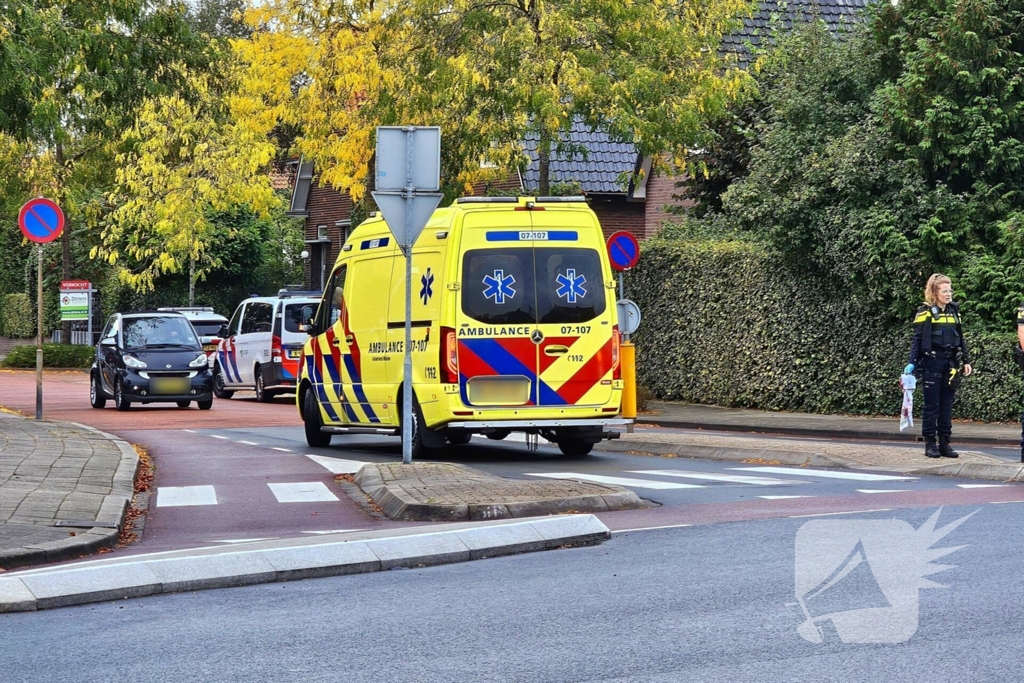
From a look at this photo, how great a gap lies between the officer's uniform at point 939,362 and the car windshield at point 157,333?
1570cm

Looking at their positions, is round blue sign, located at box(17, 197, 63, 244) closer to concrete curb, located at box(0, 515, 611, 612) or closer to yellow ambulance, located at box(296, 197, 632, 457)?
yellow ambulance, located at box(296, 197, 632, 457)

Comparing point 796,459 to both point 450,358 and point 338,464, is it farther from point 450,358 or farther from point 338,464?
point 338,464

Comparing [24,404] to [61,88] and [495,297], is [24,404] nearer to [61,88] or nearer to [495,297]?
[61,88]

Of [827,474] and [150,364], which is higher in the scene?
[827,474]

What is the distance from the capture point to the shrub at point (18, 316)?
6309 cm

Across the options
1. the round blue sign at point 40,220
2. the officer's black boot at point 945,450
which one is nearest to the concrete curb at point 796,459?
the officer's black boot at point 945,450

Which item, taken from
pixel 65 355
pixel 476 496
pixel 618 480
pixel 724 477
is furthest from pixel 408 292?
pixel 65 355

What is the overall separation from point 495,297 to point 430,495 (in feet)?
14.4

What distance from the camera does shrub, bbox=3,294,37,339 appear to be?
207ft

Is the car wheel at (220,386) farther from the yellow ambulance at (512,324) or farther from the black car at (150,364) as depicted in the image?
the yellow ambulance at (512,324)

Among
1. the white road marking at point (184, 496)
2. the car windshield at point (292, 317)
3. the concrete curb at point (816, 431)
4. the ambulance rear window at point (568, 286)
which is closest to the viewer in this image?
the white road marking at point (184, 496)

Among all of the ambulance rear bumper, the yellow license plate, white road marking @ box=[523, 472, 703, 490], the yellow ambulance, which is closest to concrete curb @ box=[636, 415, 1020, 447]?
the yellow ambulance

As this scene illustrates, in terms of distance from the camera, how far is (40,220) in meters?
22.0

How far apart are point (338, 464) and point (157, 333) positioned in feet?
43.1
